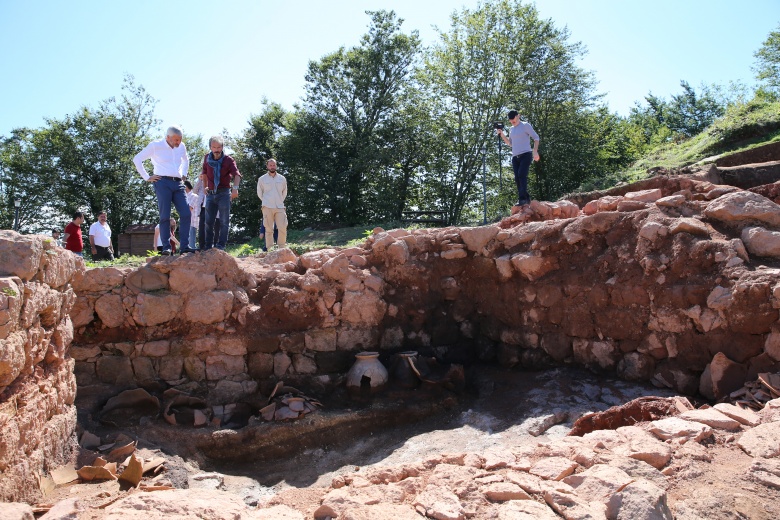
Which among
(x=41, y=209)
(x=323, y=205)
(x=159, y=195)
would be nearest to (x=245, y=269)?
(x=159, y=195)

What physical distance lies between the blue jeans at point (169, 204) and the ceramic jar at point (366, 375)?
8.00 feet

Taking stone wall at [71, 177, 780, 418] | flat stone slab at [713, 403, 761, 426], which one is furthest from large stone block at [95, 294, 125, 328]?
flat stone slab at [713, 403, 761, 426]

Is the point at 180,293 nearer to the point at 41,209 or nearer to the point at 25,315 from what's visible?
the point at 25,315

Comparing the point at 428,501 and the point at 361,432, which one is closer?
the point at 428,501

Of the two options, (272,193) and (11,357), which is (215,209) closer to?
(272,193)

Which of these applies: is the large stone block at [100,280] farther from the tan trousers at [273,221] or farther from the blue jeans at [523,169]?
the blue jeans at [523,169]

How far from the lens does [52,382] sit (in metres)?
3.87

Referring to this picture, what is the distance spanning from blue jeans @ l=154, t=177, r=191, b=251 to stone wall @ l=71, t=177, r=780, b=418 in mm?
490

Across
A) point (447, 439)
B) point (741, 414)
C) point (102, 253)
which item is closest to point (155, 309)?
point (447, 439)

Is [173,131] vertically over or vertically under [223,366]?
over

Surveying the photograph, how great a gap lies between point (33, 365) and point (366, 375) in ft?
10.5

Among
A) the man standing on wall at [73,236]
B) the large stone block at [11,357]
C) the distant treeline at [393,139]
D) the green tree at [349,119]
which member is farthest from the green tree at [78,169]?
the large stone block at [11,357]

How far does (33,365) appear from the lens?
3.60m

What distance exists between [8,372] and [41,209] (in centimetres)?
2203
